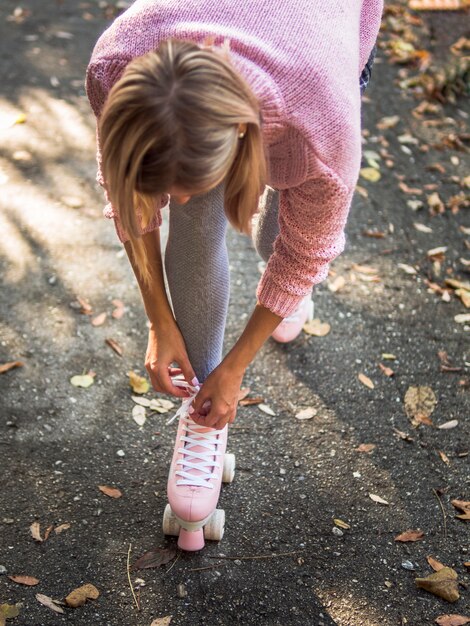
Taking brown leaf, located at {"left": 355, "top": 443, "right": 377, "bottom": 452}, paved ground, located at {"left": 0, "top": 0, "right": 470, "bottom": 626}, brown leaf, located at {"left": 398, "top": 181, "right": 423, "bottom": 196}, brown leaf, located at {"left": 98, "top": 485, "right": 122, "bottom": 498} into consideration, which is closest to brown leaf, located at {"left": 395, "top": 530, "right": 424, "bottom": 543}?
paved ground, located at {"left": 0, "top": 0, "right": 470, "bottom": 626}

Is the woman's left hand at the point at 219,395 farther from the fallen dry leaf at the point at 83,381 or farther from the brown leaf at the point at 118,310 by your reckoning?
the brown leaf at the point at 118,310

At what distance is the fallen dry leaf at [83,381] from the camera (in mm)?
2316

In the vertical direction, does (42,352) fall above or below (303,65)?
below

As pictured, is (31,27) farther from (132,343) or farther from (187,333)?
(187,333)

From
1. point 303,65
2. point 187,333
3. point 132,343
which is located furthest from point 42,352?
point 303,65

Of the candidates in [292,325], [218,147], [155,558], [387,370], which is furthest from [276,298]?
[387,370]

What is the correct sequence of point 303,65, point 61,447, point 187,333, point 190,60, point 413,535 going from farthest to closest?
1. point 61,447
2. point 413,535
3. point 187,333
4. point 303,65
5. point 190,60

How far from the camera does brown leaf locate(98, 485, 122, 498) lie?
2.02 metres

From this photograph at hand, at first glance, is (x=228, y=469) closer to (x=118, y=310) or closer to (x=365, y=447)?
(x=365, y=447)

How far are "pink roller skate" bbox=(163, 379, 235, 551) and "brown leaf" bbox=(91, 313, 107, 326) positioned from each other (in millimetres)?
712

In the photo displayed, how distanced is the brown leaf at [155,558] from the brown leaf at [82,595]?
4.5 inches

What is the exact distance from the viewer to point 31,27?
4254 millimetres

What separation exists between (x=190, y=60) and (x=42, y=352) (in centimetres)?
139

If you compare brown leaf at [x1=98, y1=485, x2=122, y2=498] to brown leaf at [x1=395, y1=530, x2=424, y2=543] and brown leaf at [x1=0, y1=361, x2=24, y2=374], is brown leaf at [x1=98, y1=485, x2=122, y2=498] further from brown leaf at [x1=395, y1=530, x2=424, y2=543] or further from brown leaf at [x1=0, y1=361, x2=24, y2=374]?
brown leaf at [x1=395, y1=530, x2=424, y2=543]
